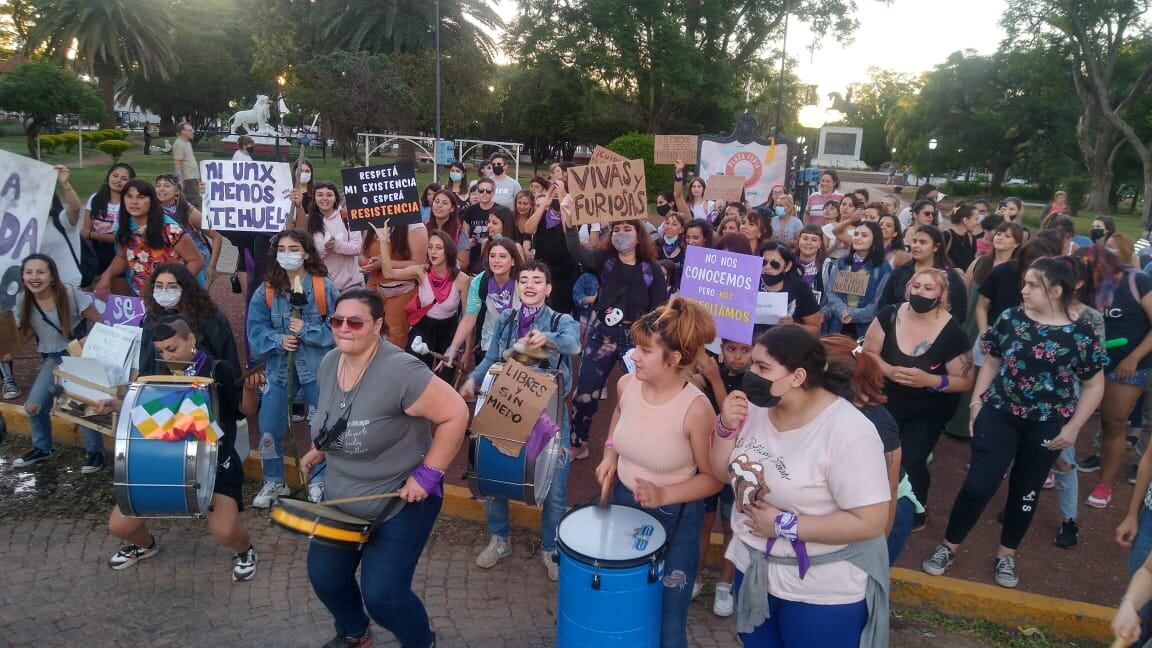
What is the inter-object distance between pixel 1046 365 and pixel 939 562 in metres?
1.32

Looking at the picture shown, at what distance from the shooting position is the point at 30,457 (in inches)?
224

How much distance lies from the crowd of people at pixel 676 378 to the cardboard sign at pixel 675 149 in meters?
4.44

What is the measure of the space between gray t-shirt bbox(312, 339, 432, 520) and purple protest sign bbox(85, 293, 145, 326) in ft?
9.61

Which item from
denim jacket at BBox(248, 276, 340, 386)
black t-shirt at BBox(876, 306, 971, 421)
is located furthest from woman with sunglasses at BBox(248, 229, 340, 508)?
black t-shirt at BBox(876, 306, 971, 421)

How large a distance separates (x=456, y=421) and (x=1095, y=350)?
3450 mm

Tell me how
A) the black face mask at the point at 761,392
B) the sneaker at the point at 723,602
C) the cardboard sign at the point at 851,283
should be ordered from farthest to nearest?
the cardboard sign at the point at 851,283
the sneaker at the point at 723,602
the black face mask at the point at 761,392

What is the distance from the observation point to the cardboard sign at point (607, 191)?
6094 millimetres

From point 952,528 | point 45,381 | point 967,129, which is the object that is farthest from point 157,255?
point 967,129

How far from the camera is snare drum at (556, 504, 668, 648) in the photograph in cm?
295

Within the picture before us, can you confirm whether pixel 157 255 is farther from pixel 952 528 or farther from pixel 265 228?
pixel 952 528

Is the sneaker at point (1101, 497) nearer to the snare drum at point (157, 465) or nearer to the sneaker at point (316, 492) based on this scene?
the sneaker at point (316, 492)

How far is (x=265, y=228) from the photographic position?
22.4 feet

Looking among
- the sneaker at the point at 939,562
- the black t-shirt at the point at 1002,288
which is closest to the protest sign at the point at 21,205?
the sneaker at the point at 939,562

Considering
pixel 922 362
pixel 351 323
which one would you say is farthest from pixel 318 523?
pixel 922 362
